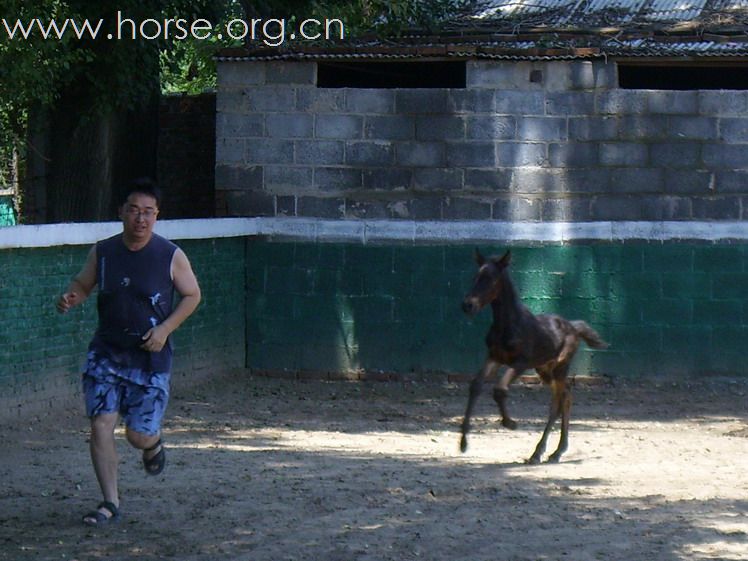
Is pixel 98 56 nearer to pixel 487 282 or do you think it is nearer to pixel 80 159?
pixel 80 159

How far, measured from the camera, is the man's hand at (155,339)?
7.30m

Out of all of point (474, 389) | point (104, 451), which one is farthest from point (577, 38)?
point (104, 451)

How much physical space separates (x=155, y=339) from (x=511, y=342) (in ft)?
11.2

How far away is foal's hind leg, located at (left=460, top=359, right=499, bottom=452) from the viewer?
9805 mm

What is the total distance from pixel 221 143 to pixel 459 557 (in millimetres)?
8859

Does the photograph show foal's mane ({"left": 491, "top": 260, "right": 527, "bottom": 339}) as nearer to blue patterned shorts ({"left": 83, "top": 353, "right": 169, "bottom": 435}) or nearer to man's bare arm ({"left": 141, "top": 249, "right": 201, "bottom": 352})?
man's bare arm ({"left": 141, "top": 249, "right": 201, "bottom": 352})

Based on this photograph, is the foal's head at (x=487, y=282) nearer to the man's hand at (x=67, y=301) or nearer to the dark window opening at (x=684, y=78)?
the man's hand at (x=67, y=301)

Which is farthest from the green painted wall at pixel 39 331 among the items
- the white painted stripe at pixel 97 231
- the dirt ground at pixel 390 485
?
the dirt ground at pixel 390 485

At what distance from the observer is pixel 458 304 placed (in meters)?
14.7

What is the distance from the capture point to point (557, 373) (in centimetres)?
1038

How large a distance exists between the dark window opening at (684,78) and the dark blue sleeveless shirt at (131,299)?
10.6 metres

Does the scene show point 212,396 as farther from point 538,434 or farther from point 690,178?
point 690,178

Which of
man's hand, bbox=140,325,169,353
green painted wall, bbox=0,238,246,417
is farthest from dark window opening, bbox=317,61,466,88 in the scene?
man's hand, bbox=140,325,169,353

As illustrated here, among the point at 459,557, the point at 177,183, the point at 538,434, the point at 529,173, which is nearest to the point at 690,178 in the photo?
the point at 529,173
